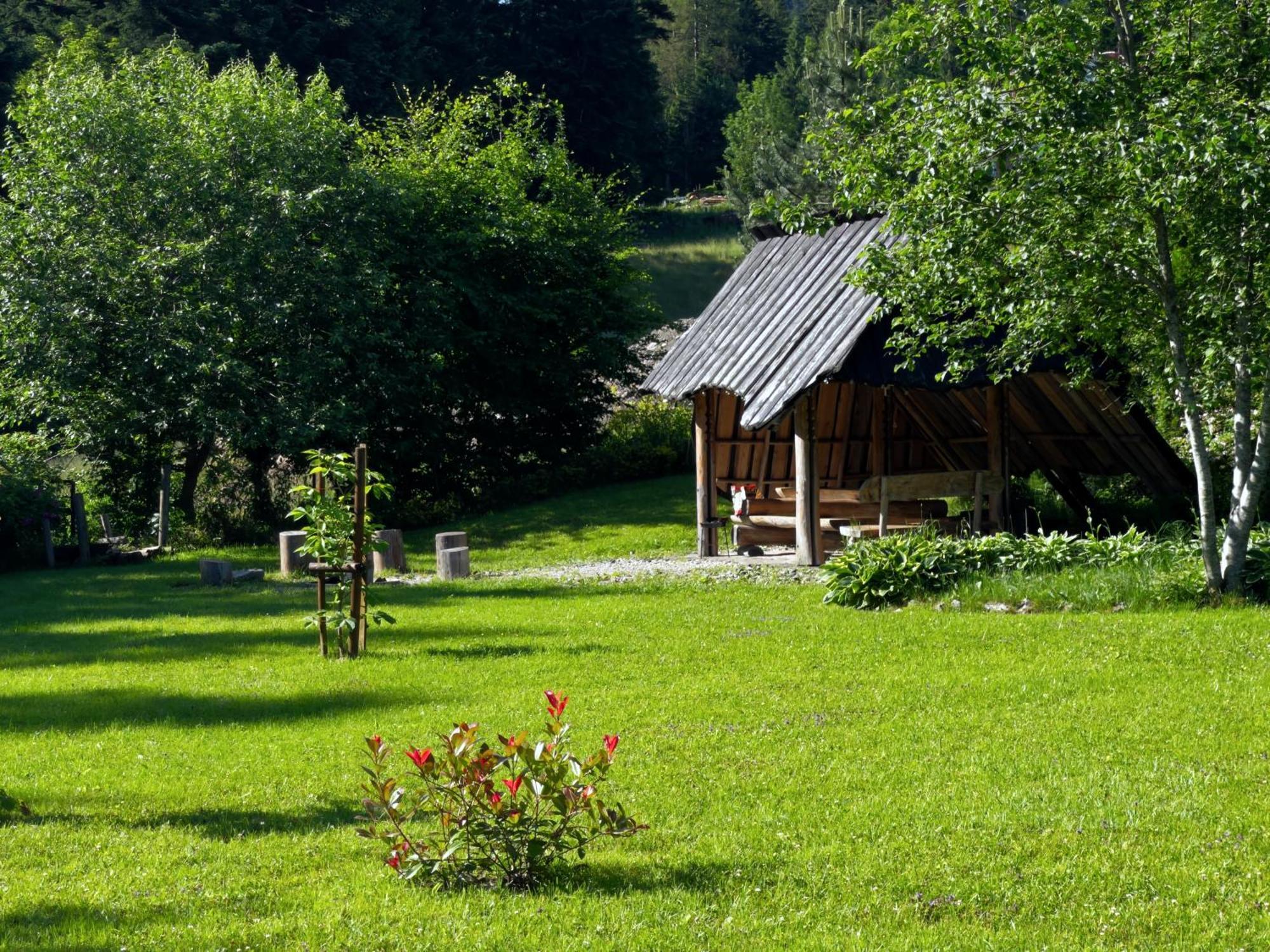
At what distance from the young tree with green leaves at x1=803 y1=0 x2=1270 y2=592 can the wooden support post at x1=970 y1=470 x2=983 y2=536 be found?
188 inches

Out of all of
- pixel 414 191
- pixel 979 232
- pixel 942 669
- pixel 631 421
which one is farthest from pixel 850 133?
pixel 631 421

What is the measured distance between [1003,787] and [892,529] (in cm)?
1126

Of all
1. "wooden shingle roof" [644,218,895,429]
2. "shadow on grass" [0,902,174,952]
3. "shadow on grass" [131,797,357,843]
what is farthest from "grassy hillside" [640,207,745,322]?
"shadow on grass" [0,902,174,952]

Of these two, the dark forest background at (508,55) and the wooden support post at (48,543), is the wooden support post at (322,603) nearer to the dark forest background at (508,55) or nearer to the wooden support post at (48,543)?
the wooden support post at (48,543)

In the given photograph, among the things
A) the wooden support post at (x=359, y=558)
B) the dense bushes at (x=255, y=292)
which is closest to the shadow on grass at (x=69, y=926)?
the wooden support post at (x=359, y=558)

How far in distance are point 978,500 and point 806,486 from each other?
95.8 inches

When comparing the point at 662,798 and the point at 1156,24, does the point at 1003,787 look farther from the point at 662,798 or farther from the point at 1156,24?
the point at 1156,24

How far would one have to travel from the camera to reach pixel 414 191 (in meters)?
27.9

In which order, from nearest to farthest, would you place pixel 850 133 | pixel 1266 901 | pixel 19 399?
pixel 1266 901
pixel 850 133
pixel 19 399

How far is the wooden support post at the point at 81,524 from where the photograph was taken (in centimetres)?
2484

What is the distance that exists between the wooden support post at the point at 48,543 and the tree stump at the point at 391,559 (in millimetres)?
7420

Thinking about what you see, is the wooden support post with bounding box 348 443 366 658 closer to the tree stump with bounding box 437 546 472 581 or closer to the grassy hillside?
the tree stump with bounding box 437 546 472 581

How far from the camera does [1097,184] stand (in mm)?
11867

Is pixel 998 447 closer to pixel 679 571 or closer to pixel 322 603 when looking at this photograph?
pixel 679 571
